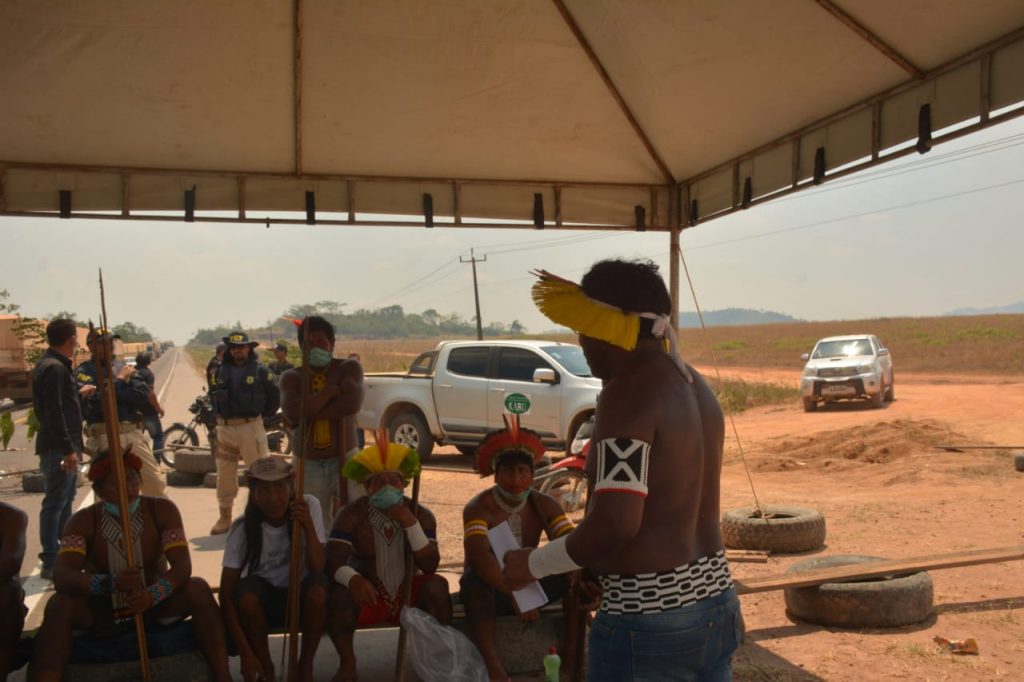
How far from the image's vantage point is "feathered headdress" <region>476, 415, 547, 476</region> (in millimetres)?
5078

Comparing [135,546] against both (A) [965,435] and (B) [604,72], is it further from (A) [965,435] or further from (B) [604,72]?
(A) [965,435]

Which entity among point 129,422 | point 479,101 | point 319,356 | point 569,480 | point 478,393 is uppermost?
point 479,101

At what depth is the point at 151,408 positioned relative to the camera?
9719 millimetres

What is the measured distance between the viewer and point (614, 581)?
2469 mm

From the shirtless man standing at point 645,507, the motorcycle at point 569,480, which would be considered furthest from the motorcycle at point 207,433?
the shirtless man standing at point 645,507

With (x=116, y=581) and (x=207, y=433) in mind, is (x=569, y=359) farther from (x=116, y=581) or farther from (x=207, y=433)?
(x=116, y=581)

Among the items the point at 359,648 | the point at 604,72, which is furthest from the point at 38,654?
the point at 604,72

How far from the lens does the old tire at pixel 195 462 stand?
13031 millimetres

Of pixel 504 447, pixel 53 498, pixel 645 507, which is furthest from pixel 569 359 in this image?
pixel 645 507

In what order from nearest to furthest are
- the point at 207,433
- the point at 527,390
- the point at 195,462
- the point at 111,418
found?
the point at 111,418, the point at 195,462, the point at 527,390, the point at 207,433

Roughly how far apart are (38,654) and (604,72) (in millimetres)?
4082

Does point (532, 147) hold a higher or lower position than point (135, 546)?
higher

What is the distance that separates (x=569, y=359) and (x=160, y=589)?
10.1 metres

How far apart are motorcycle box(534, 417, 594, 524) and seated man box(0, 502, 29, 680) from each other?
230 inches
